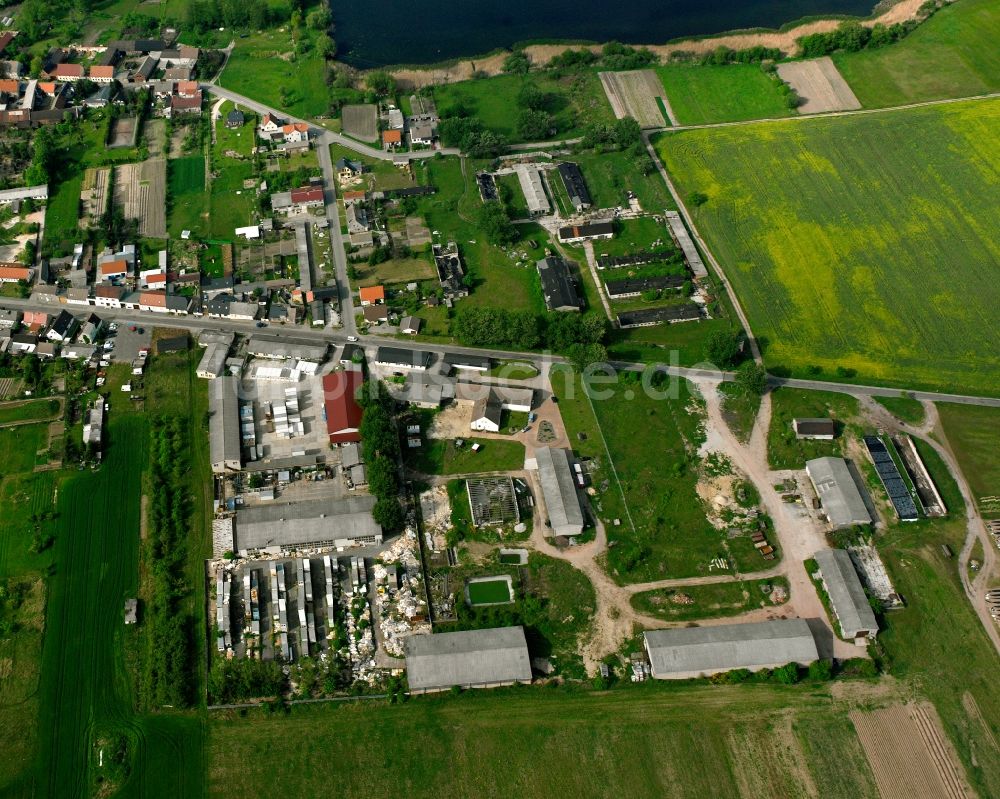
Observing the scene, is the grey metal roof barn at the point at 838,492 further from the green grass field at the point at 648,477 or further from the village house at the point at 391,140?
the village house at the point at 391,140

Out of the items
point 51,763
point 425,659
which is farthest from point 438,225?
point 51,763

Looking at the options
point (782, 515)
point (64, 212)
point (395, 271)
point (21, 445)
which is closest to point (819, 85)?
point (395, 271)

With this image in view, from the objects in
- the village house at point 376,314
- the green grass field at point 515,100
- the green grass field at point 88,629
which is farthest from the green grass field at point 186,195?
the green grass field at point 515,100

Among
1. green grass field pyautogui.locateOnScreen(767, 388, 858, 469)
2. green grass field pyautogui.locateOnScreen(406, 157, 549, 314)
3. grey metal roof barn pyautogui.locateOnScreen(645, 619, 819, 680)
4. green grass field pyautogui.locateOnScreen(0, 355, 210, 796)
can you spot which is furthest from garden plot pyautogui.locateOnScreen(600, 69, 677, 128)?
grey metal roof barn pyautogui.locateOnScreen(645, 619, 819, 680)

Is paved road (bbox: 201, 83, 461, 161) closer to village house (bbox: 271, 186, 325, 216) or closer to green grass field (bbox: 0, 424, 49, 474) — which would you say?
village house (bbox: 271, 186, 325, 216)

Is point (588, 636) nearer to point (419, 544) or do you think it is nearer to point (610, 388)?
point (419, 544)
